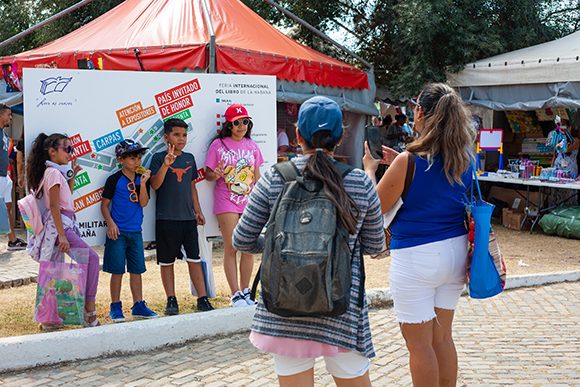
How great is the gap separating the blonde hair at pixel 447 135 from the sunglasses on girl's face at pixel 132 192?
9.42ft

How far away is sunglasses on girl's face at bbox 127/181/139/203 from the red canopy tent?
14.3 feet

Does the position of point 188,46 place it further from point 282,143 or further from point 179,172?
point 179,172

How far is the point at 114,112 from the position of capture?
5602 millimetres

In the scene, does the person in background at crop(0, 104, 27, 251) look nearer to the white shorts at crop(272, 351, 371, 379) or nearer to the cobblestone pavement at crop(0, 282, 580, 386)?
the cobblestone pavement at crop(0, 282, 580, 386)

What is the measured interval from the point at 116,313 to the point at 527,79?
8.72m

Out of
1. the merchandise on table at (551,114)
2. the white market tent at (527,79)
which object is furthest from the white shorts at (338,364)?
the merchandise on table at (551,114)

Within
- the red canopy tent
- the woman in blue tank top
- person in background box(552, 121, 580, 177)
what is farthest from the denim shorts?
person in background box(552, 121, 580, 177)

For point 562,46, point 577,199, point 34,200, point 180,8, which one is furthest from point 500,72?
point 34,200

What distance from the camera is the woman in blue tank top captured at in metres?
3.37

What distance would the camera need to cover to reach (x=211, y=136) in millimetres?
6055

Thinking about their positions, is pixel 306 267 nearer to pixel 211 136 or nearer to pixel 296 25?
pixel 211 136

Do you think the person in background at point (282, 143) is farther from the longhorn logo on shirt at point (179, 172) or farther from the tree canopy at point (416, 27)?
the longhorn logo on shirt at point (179, 172)

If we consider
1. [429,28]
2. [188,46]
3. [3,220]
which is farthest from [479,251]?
[429,28]

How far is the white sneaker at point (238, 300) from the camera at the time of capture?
595cm
